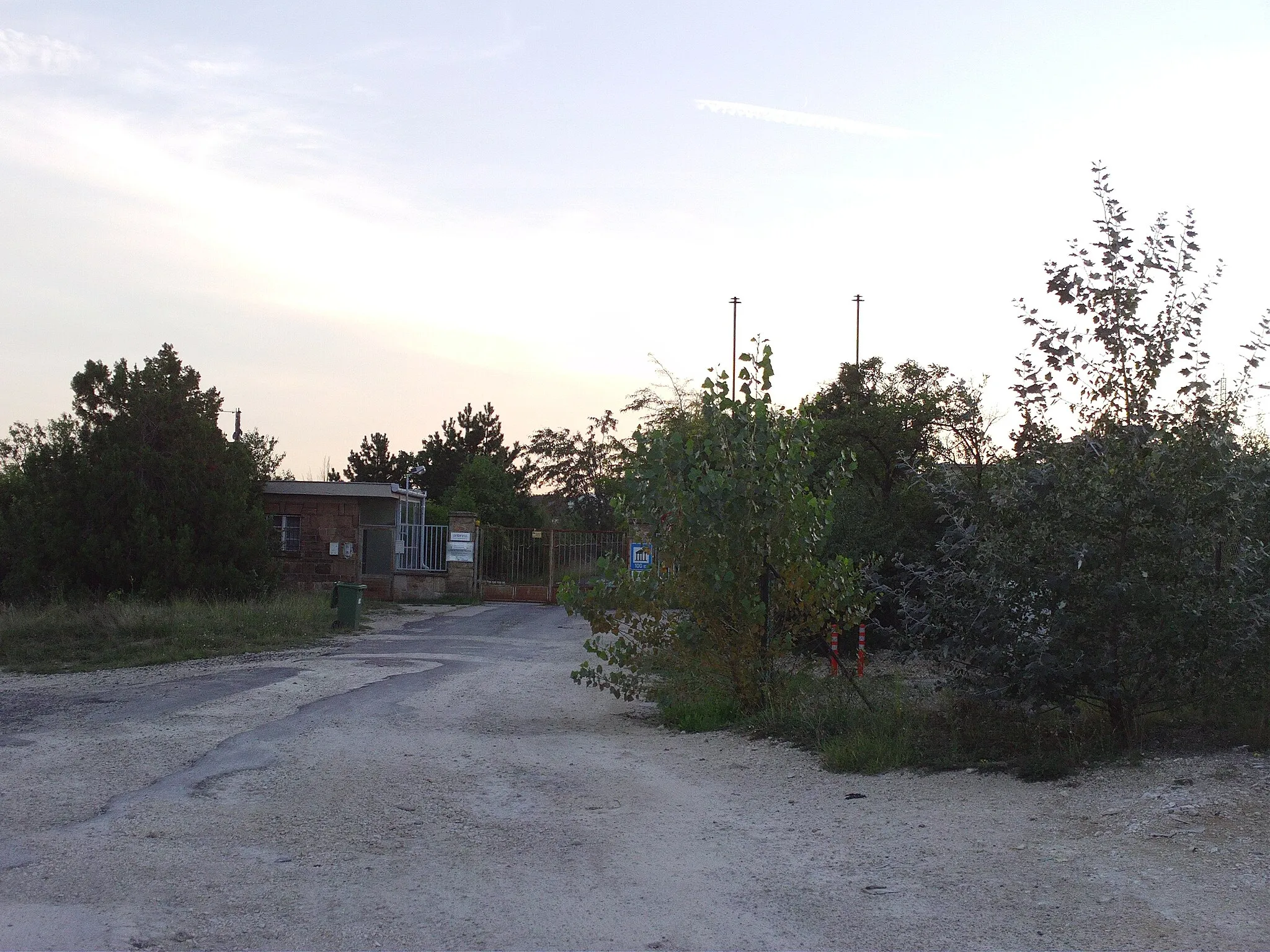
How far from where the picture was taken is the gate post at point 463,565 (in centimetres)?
3278

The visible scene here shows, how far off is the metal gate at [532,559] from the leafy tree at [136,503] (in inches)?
321

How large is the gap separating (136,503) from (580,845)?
20951 millimetres

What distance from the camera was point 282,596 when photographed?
25547 millimetres

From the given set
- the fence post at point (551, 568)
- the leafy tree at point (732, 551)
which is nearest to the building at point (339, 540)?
the fence post at point (551, 568)

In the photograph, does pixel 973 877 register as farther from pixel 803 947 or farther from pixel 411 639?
pixel 411 639

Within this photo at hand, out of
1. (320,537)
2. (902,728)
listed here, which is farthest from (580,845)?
(320,537)

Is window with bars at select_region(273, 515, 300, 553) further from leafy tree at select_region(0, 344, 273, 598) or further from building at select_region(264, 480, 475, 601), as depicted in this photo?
leafy tree at select_region(0, 344, 273, 598)

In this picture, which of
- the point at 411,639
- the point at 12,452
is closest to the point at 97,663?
the point at 411,639

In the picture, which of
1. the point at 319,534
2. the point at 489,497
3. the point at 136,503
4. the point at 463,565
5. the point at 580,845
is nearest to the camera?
the point at 580,845

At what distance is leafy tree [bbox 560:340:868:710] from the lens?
11141mm

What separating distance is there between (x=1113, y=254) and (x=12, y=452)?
172 feet

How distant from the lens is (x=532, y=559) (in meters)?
34.1

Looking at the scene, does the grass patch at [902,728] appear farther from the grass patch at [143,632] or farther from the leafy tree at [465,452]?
the leafy tree at [465,452]

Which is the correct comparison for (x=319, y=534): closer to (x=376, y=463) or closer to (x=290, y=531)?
(x=290, y=531)
